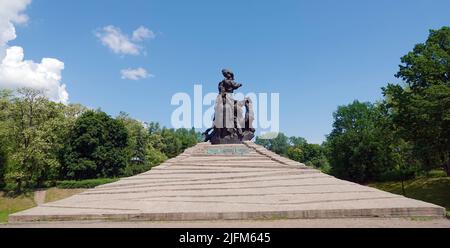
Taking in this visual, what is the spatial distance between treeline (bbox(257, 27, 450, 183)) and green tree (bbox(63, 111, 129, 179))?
27.1 metres

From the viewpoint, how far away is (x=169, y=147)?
67.8m

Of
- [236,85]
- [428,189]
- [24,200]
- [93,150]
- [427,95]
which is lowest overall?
[24,200]

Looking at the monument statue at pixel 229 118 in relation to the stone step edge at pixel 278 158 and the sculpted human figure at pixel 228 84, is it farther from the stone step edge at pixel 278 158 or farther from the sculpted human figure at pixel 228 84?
the stone step edge at pixel 278 158

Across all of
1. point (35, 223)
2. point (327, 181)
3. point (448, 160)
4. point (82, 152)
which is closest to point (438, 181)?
point (448, 160)

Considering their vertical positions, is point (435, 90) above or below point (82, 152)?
above

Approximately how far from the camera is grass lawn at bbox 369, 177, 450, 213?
26.0m

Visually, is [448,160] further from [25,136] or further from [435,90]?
[25,136]

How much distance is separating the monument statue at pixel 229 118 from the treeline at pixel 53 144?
18.9 m

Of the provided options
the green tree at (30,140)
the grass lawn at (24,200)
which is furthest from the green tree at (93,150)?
the grass lawn at (24,200)

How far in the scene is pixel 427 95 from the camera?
21828 mm

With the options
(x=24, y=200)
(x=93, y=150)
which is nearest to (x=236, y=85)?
(x=24, y=200)

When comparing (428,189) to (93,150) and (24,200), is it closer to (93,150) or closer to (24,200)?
(93,150)

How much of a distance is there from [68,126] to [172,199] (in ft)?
110

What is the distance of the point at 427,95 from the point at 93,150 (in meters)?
34.0
